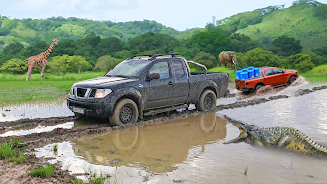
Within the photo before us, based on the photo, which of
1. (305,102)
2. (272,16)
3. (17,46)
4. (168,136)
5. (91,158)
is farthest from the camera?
(272,16)

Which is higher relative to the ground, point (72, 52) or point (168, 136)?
point (72, 52)

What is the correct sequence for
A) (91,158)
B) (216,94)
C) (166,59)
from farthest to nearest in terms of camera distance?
1. (216,94)
2. (166,59)
3. (91,158)

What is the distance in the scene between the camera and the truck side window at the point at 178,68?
35.2 ft

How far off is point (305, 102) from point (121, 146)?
9.51 m

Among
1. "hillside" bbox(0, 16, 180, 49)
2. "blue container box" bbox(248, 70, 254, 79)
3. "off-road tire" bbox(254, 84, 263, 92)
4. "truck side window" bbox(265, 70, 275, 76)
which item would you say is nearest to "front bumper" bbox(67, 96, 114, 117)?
"blue container box" bbox(248, 70, 254, 79)

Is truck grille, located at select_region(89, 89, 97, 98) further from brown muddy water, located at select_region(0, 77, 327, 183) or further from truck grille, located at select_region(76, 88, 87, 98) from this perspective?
brown muddy water, located at select_region(0, 77, 327, 183)

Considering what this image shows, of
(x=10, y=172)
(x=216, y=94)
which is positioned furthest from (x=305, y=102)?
(x=10, y=172)

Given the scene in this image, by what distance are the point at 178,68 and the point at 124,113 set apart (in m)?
2.57

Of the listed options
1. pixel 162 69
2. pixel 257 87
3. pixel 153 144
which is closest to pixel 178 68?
pixel 162 69

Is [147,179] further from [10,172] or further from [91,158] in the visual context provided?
[10,172]

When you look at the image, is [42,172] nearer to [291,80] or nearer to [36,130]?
[36,130]

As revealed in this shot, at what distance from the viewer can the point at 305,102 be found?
13828mm

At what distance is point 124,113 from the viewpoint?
370 inches

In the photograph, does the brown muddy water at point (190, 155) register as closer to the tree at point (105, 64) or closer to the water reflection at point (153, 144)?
the water reflection at point (153, 144)
